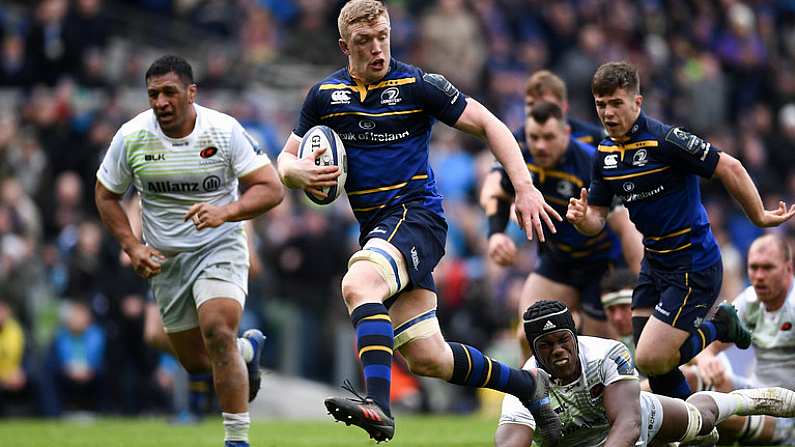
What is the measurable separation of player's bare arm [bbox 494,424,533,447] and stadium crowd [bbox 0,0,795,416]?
30.1 ft

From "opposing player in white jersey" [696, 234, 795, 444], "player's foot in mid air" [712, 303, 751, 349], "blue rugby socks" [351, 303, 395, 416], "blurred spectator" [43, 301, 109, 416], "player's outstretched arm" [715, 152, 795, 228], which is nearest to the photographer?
"blue rugby socks" [351, 303, 395, 416]

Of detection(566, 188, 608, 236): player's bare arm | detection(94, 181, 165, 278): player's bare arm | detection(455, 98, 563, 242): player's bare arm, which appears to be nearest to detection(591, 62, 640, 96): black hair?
detection(566, 188, 608, 236): player's bare arm

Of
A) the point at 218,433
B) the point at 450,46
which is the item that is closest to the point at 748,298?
the point at 218,433

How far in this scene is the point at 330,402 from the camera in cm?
736

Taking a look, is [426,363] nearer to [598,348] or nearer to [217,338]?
[598,348]

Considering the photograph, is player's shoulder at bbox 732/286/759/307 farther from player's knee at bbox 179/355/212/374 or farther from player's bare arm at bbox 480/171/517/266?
player's knee at bbox 179/355/212/374

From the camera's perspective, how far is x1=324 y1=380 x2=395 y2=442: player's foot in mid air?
291 inches

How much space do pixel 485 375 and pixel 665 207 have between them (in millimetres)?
1915

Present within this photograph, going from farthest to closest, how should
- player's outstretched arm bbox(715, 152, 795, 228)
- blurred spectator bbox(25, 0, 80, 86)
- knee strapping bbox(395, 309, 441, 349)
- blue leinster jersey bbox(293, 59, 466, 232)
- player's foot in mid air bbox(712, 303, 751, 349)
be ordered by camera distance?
blurred spectator bbox(25, 0, 80, 86) → player's foot in mid air bbox(712, 303, 751, 349) → player's outstretched arm bbox(715, 152, 795, 228) → blue leinster jersey bbox(293, 59, 466, 232) → knee strapping bbox(395, 309, 441, 349)

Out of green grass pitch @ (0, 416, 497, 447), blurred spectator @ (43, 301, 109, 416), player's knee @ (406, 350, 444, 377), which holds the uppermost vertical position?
player's knee @ (406, 350, 444, 377)

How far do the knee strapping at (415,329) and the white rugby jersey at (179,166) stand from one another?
193cm

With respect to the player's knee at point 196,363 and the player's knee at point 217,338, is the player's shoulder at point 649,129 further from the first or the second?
the player's knee at point 196,363

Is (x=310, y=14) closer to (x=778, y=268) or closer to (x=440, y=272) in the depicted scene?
(x=440, y=272)

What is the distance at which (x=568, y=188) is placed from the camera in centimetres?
1109
